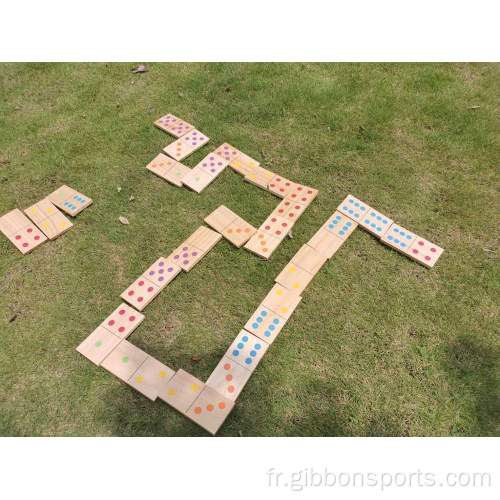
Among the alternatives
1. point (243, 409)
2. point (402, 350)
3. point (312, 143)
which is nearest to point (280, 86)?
point (312, 143)

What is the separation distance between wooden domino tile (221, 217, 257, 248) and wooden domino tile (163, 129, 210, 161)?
50.1 inches

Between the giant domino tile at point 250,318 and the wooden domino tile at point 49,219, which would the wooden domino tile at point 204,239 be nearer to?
the giant domino tile at point 250,318

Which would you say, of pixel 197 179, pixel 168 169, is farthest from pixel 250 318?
pixel 168 169

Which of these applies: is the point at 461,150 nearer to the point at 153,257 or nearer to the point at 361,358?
the point at 361,358

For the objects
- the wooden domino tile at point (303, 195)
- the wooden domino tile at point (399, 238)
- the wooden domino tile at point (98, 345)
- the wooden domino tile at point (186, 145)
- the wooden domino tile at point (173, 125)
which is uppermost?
the wooden domino tile at point (173, 125)

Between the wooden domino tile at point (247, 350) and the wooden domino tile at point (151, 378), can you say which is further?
the wooden domino tile at point (247, 350)

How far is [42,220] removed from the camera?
373 cm

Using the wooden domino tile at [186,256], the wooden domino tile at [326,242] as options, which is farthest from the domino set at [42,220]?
the wooden domino tile at [326,242]

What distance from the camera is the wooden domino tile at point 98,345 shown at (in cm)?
295

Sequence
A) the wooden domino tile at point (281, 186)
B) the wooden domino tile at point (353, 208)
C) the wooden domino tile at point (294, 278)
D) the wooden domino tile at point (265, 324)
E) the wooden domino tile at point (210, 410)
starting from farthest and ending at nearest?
the wooden domino tile at point (281, 186)
the wooden domino tile at point (353, 208)
the wooden domino tile at point (294, 278)
the wooden domino tile at point (265, 324)
the wooden domino tile at point (210, 410)

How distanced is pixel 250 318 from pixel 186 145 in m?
2.48

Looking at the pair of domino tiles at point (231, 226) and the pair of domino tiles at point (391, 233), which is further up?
the pair of domino tiles at point (231, 226)

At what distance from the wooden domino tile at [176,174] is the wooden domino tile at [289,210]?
1.20 m

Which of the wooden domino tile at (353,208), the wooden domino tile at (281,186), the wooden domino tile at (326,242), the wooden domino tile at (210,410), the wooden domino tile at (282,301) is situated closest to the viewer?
A: the wooden domino tile at (210,410)
